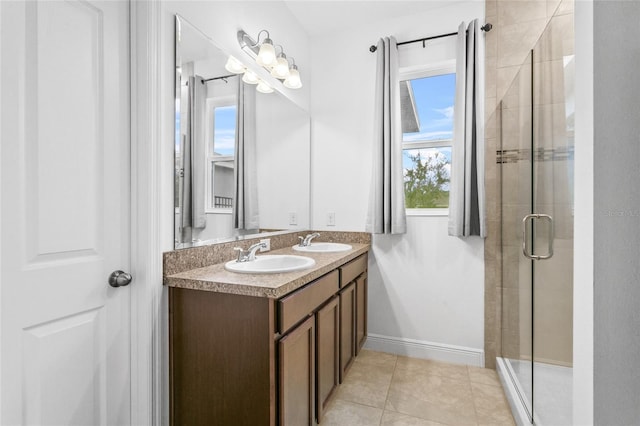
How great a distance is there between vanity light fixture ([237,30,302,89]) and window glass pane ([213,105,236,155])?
0.39 meters

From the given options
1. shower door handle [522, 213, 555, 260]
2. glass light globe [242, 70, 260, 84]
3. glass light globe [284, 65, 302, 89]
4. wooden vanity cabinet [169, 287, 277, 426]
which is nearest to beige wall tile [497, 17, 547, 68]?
shower door handle [522, 213, 555, 260]

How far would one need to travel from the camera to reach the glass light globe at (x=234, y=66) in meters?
1.81

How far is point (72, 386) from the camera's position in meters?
1.14

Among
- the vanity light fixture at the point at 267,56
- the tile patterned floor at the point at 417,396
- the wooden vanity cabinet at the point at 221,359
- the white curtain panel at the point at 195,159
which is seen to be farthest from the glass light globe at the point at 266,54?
the tile patterned floor at the point at 417,396

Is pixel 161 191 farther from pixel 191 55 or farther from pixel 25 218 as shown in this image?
pixel 191 55

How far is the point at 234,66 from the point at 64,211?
1.20 metres

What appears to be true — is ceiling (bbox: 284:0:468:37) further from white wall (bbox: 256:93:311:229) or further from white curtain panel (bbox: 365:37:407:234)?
white wall (bbox: 256:93:311:229)

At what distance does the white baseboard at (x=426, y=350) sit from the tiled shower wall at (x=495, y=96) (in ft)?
0.33

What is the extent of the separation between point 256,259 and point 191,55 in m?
1.10

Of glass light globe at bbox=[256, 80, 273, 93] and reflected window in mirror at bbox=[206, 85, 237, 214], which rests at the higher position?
glass light globe at bbox=[256, 80, 273, 93]

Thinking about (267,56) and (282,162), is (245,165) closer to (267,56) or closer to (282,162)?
(282,162)

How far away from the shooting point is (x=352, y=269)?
7.11ft

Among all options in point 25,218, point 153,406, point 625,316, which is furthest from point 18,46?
point 625,316

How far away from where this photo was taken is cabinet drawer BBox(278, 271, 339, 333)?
1247mm
